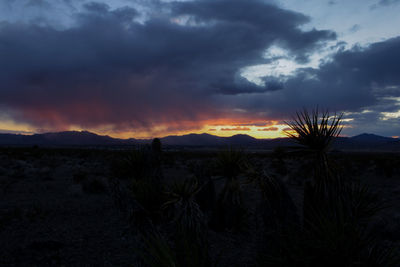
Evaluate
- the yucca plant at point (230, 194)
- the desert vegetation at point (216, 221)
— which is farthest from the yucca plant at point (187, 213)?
the yucca plant at point (230, 194)

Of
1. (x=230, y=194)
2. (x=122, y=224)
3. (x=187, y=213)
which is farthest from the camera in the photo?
(x=122, y=224)

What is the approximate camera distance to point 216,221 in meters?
9.75

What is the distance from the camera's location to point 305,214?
17.4ft

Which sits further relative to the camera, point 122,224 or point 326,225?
point 122,224

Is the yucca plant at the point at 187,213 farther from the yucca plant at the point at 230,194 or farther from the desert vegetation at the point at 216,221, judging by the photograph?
the yucca plant at the point at 230,194

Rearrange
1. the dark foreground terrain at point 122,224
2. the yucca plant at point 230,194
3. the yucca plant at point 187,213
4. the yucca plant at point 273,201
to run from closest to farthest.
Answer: the yucca plant at point 187,213 < the yucca plant at point 273,201 < the dark foreground terrain at point 122,224 < the yucca plant at point 230,194

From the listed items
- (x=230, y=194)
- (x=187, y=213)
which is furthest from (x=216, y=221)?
(x=187, y=213)

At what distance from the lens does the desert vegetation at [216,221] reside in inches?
133

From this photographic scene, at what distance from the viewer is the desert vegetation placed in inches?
133

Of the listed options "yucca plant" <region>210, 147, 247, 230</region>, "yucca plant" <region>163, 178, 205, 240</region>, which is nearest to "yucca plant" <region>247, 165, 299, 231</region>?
"yucca plant" <region>210, 147, 247, 230</region>

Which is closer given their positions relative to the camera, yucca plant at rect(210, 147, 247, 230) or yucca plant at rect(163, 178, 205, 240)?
yucca plant at rect(163, 178, 205, 240)

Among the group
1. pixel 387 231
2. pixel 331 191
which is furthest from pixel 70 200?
pixel 387 231

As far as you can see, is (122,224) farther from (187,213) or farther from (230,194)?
(187,213)

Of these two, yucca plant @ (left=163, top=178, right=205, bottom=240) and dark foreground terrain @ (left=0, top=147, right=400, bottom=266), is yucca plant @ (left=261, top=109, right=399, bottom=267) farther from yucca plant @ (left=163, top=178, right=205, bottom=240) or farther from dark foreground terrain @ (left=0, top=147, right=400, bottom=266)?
yucca plant @ (left=163, top=178, right=205, bottom=240)
